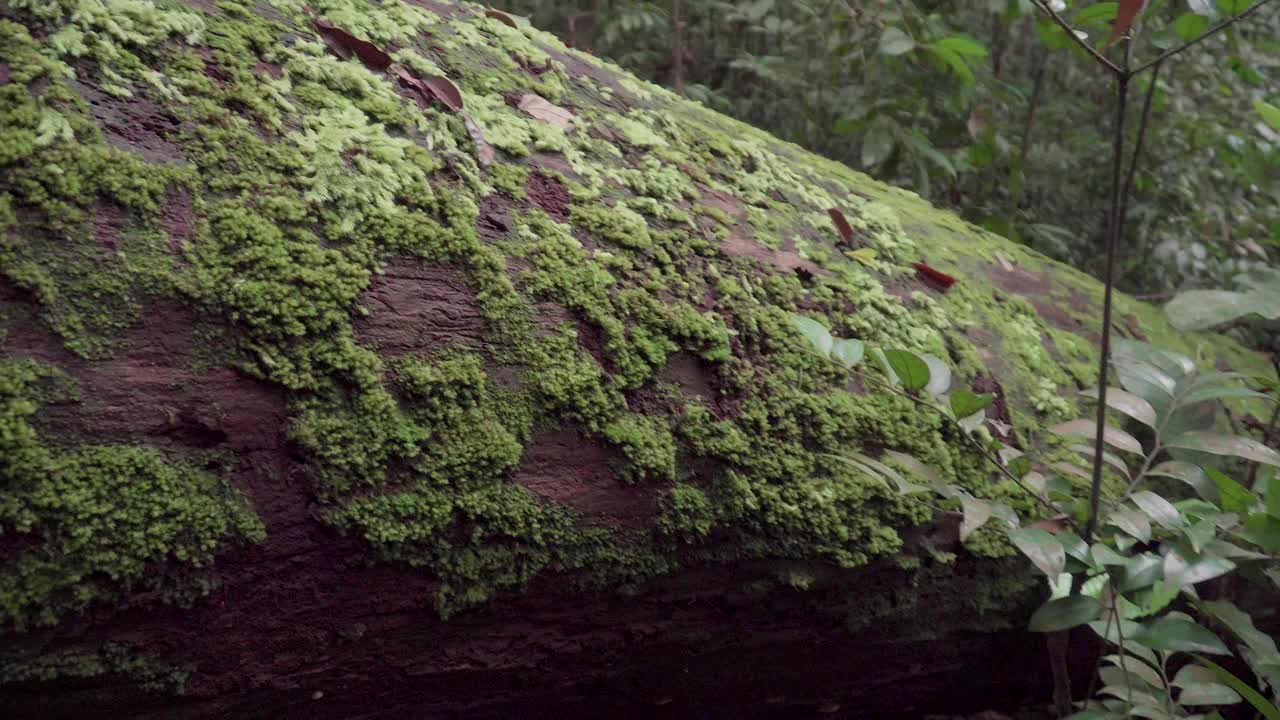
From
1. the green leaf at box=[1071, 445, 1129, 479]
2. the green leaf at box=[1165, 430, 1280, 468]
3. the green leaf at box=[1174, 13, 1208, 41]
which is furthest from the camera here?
the green leaf at box=[1174, 13, 1208, 41]

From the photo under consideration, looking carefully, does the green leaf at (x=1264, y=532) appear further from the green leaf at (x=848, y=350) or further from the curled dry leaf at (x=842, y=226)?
the curled dry leaf at (x=842, y=226)

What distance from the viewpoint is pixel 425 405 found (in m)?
1.30

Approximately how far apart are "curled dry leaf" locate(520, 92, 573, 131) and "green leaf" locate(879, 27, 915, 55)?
173 cm

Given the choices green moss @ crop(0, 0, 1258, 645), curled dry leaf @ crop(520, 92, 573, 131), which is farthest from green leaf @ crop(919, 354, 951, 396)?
curled dry leaf @ crop(520, 92, 573, 131)

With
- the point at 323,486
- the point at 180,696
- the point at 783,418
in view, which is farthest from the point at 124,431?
the point at 783,418

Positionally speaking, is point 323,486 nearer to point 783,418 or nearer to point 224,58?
point 224,58

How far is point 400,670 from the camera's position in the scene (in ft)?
4.46

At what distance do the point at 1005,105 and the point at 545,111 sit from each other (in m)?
3.60

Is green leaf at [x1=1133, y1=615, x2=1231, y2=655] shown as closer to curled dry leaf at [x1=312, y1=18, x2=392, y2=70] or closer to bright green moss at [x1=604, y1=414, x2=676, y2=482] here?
bright green moss at [x1=604, y1=414, x2=676, y2=482]

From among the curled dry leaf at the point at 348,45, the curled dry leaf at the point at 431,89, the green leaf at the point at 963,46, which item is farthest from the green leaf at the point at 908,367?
the green leaf at the point at 963,46

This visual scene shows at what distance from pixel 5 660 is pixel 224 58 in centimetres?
97

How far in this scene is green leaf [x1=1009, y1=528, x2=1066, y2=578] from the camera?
1.33 meters

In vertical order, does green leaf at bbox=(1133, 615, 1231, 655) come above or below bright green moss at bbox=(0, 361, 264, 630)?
above

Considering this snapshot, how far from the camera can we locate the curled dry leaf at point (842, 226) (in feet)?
7.06
